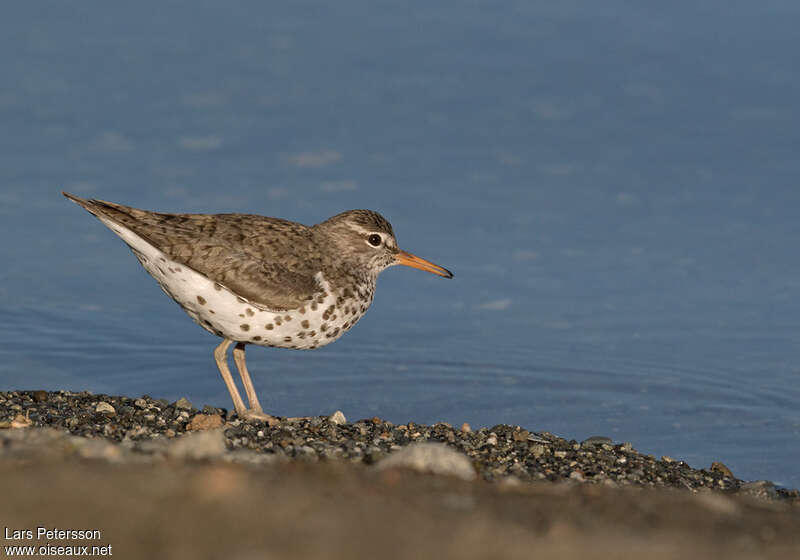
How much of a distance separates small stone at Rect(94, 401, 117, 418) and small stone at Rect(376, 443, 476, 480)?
3.78 metres

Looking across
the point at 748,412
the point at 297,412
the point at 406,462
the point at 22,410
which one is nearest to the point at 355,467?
the point at 406,462

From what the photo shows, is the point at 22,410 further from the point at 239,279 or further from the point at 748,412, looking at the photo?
the point at 748,412

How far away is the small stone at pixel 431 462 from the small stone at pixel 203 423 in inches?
115

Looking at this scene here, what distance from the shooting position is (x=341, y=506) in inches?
285

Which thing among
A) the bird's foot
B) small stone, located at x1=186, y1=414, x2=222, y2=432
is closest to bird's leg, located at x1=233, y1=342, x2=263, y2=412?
the bird's foot

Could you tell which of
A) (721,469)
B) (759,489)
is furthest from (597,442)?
(759,489)

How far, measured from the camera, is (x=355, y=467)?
348 inches

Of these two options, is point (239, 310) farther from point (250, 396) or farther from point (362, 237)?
point (362, 237)

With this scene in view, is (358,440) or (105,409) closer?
(358,440)

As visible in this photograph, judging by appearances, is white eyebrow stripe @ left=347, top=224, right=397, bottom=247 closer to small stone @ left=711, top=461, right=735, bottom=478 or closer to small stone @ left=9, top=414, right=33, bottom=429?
small stone @ left=9, top=414, right=33, bottom=429

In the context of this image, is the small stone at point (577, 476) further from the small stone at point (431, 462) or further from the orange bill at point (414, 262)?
the orange bill at point (414, 262)

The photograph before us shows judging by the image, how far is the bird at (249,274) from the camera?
12.0 metres

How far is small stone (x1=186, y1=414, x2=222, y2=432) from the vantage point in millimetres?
11445

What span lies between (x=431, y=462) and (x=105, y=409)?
439 cm
